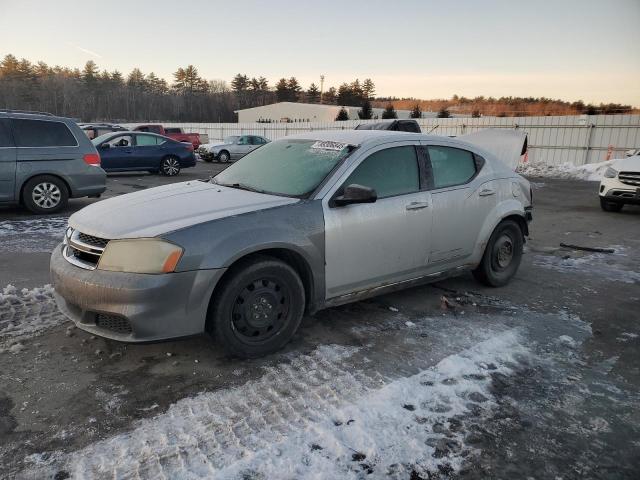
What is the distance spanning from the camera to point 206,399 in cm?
296

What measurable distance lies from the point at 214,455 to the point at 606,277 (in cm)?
528

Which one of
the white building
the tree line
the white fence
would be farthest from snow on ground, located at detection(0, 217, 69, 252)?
the tree line

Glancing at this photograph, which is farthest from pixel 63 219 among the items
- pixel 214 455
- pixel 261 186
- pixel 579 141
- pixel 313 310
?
pixel 579 141

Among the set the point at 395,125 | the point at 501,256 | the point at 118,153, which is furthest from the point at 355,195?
the point at 118,153

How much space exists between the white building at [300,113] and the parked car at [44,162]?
2134 inches

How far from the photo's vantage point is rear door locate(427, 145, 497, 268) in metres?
4.45

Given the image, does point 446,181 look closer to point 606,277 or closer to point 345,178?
point 345,178

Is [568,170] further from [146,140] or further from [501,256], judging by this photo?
[501,256]

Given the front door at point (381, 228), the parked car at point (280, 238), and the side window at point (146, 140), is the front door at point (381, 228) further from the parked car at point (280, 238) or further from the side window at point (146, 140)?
the side window at point (146, 140)

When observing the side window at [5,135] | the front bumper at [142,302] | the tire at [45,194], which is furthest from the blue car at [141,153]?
the front bumper at [142,302]

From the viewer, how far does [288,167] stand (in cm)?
421

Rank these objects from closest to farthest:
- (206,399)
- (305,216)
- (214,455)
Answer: (214,455)
(206,399)
(305,216)

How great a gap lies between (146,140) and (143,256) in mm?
14520

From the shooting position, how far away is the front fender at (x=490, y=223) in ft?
16.0
